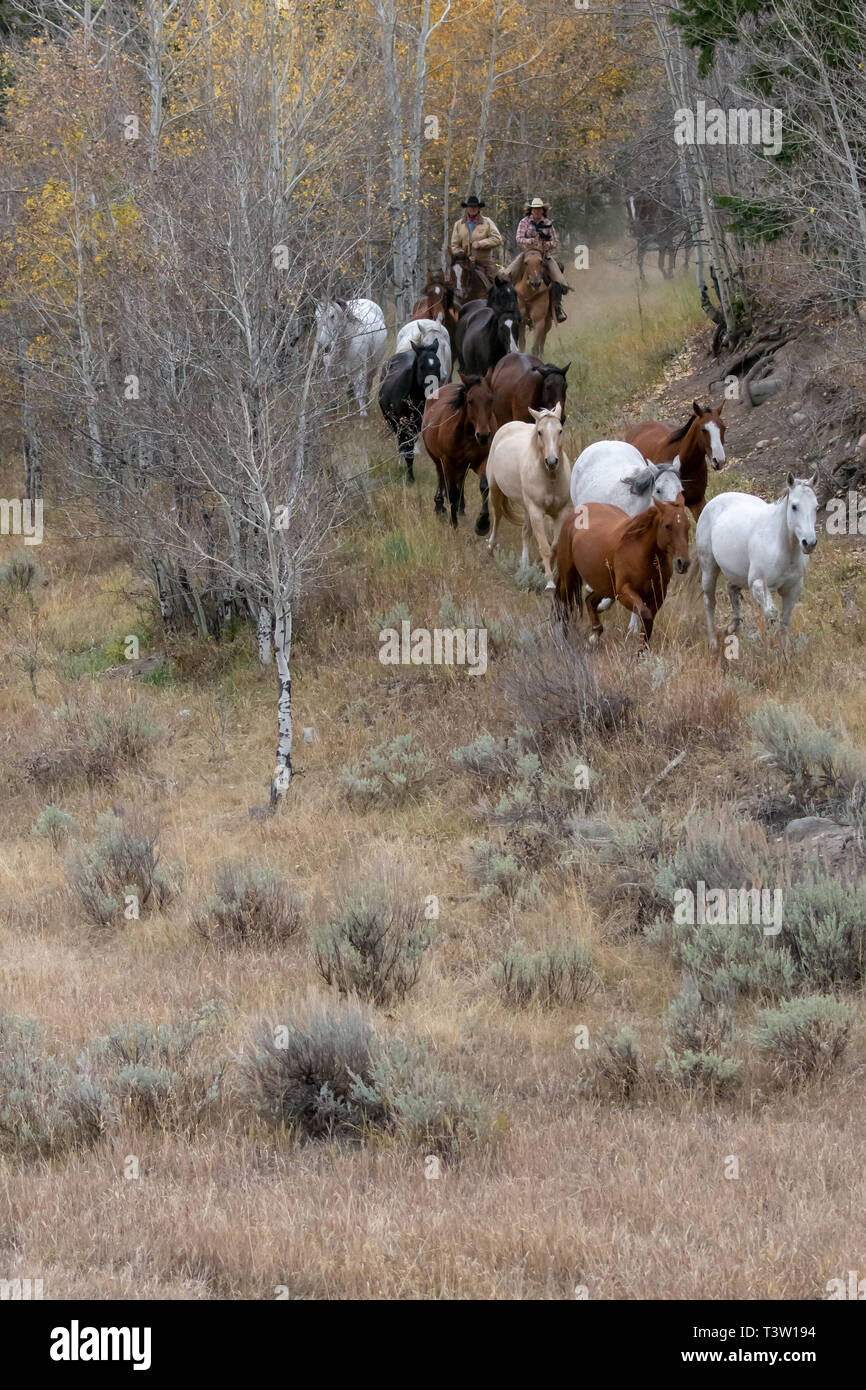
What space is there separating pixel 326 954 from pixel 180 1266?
12.0 feet

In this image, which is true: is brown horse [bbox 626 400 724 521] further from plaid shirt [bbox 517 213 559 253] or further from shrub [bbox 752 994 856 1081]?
shrub [bbox 752 994 856 1081]

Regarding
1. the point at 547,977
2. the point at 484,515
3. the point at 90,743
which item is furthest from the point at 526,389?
the point at 547,977

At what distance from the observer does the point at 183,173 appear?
15.1 metres

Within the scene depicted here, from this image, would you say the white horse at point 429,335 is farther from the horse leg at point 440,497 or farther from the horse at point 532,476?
the horse at point 532,476

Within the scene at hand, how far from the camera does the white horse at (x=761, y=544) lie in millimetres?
11414

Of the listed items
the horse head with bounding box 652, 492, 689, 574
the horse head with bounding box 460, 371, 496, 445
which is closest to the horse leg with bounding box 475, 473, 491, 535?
the horse head with bounding box 460, 371, 496, 445

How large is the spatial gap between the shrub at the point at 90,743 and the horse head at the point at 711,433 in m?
6.16

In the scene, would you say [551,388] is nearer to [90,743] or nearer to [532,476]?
[532,476]

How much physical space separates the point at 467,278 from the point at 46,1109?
733 inches

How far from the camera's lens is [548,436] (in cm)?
1454

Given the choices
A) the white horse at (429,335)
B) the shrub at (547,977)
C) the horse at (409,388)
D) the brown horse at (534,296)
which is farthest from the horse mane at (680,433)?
the shrub at (547,977)

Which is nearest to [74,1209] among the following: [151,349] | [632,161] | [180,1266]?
[180,1266]

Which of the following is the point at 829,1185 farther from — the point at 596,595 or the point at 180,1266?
the point at 596,595

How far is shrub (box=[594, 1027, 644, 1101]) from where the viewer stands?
6.78 metres
